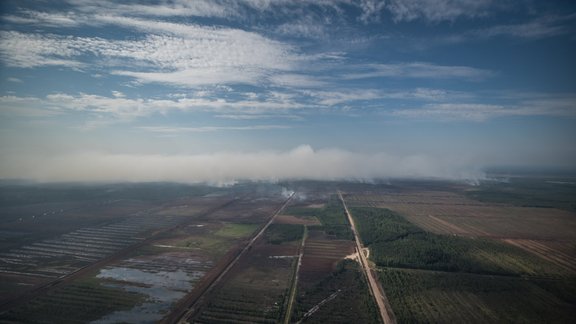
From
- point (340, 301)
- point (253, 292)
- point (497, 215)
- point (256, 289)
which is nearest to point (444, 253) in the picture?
point (340, 301)

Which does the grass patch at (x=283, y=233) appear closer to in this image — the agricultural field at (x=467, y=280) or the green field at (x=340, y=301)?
the agricultural field at (x=467, y=280)

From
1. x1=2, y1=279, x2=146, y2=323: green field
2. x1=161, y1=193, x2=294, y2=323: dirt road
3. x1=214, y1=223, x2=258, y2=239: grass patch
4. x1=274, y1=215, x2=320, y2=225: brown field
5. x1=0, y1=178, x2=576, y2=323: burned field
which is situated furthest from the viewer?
x1=274, y1=215, x2=320, y2=225: brown field

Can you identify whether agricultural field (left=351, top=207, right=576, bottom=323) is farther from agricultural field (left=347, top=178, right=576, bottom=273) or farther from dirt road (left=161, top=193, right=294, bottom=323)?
dirt road (left=161, top=193, right=294, bottom=323)

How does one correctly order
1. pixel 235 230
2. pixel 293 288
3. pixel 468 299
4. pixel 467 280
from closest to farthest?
pixel 468 299 → pixel 293 288 → pixel 467 280 → pixel 235 230

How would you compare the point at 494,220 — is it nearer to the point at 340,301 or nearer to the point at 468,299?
the point at 468,299

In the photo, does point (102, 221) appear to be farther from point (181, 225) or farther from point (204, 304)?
point (204, 304)

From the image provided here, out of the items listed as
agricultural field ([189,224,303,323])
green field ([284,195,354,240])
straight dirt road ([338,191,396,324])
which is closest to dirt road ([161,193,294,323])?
agricultural field ([189,224,303,323])

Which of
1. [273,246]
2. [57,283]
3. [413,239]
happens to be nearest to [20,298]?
[57,283]

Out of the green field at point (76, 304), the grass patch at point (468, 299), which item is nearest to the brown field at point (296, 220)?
the grass patch at point (468, 299)

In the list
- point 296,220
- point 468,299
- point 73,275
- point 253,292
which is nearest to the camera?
point 468,299
